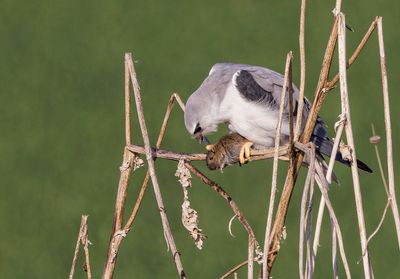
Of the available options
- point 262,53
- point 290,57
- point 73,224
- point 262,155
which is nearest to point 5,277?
point 73,224

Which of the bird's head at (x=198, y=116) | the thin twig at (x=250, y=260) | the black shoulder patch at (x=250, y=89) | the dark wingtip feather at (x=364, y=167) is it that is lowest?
the thin twig at (x=250, y=260)

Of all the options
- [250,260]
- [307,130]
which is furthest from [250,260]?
[307,130]

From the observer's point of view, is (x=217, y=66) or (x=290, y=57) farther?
(x=217, y=66)

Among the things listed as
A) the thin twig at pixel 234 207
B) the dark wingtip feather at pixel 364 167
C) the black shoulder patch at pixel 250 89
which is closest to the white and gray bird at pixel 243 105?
the black shoulder patch at pixel 250 89

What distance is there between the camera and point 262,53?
720 cm

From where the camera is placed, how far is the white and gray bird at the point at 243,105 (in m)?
4.04

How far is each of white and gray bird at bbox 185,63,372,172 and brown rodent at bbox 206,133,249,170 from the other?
0.18ft

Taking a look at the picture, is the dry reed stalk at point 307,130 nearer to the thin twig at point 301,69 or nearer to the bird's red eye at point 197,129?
the thin twig at point 301,69

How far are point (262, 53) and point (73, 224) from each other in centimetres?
179

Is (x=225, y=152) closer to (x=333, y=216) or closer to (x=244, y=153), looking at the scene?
(x=244, y=153)

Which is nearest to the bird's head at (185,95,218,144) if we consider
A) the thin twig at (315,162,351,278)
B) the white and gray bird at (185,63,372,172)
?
the white and gray bird at (185,63,372,172)

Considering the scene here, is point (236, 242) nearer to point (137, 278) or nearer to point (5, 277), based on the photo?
point (137, 278)

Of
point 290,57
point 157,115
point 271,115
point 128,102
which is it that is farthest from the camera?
point 157,115

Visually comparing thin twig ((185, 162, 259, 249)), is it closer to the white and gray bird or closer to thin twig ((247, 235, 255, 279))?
thin twig ((247, 235, 255, 279))
